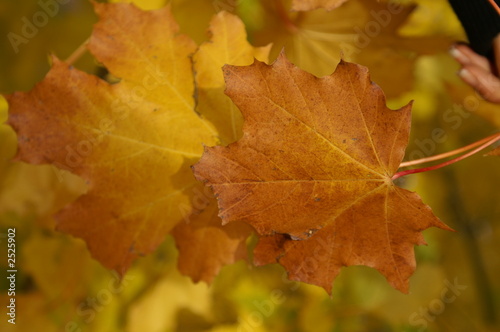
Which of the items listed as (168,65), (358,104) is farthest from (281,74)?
(168,65)

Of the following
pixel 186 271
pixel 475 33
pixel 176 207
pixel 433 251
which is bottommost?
pixel 433 251

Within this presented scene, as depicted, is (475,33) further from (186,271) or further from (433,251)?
(433,251)

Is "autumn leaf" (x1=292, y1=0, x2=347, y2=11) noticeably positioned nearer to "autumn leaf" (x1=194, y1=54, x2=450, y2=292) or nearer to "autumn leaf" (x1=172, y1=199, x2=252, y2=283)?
"autumn leaf" (x1=194, y1=54, x2=450, y2=292)

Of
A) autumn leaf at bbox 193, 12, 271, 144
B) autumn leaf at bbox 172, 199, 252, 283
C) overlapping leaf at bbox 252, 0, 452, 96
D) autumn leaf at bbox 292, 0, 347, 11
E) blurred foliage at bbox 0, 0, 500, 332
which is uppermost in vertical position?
autumn leaf at bbox 292, 0, 347, 11

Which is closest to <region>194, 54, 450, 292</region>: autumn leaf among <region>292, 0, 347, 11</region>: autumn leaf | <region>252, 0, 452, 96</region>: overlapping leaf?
<region>292, 0, 347, 11</region>: autumn leaf

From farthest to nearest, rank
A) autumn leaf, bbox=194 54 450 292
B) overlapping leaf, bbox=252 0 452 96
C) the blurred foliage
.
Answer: the blurred foliage → overlapping leaf, bbox=252 0 452 96 → autumn leaf, bbox=194 54 450 292

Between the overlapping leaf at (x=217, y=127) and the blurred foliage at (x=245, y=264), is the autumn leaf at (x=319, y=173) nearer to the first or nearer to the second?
the overlapping leaf at (x=217, y=127)

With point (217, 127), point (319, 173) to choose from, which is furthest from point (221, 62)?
point (319, 173)
